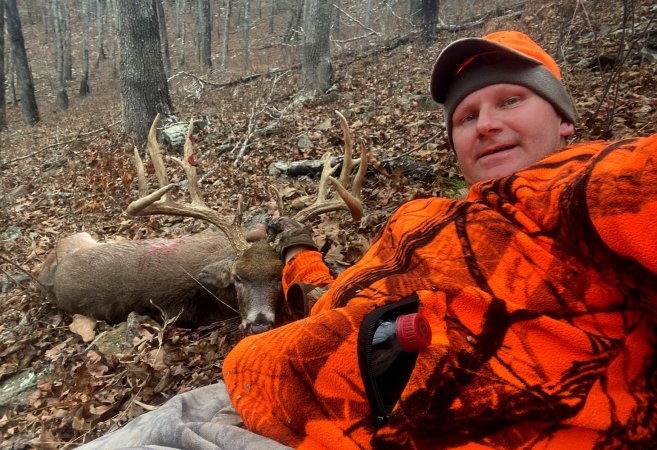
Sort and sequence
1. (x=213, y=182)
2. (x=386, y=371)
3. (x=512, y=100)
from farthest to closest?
(x=213, y=182) → (x=512, y=100) → (x=386, y=371)

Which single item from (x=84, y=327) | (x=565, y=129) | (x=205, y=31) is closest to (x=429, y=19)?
(x=84, y=327)

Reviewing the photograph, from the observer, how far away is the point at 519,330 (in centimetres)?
169

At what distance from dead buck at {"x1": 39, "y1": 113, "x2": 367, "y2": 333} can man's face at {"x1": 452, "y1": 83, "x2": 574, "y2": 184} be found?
1.87m

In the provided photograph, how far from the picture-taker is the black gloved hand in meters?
3.82

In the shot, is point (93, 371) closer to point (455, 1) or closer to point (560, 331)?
point (560, 331)

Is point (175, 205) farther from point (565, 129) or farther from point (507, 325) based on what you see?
point (507, 325)

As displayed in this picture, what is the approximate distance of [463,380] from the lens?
169 cm

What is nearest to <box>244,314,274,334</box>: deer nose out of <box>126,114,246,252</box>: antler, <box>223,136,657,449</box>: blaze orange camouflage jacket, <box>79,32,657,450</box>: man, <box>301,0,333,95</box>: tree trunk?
<box>126,114,246,252</box>: antler

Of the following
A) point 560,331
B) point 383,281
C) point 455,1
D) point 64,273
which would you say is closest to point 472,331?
point 560,331

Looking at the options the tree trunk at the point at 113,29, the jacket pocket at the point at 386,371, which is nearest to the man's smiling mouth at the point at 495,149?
the jacket pocket at the point at 386,371

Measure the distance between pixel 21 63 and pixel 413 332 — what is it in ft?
74.6

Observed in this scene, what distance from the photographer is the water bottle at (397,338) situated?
1.65m

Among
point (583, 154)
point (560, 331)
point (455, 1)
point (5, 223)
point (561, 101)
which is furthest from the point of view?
point (455, 1)

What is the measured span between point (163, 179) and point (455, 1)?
18314 mm
